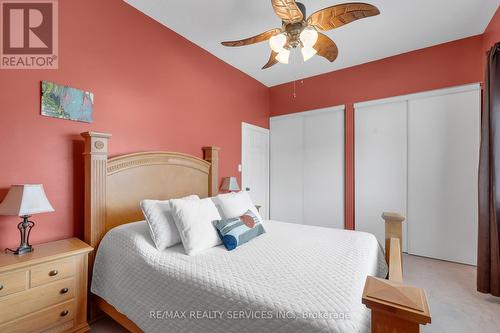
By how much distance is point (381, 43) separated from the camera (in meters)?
2.93

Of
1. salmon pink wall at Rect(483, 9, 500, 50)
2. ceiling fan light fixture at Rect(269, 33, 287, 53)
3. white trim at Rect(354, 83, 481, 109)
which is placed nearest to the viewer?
ceiling fan light fixture at Rect(269, 33, 287, 53)

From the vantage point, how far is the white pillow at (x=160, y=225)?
5.53 ft

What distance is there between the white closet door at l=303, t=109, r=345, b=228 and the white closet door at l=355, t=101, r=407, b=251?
25cm

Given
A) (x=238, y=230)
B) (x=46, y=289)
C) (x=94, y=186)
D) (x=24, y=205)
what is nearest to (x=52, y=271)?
(x=46, y=289)

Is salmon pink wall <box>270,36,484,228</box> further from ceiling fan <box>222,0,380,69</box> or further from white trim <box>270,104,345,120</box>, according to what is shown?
ceiling fan <box>222,0,380,69</box>

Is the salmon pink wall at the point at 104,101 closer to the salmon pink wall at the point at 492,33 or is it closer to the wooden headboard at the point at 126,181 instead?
the wooden headboard at the point at 126,181

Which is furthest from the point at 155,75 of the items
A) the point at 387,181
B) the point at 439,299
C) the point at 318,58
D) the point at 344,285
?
the point at 439,299

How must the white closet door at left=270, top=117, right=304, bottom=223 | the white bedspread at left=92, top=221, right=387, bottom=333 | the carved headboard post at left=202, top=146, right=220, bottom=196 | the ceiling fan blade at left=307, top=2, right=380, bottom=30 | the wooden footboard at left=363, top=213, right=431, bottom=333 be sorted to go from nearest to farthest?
the wooden footboard at left=363, top=213, right=431, bottom=333 → the white bedspread at left=92, top=221, right=387, bottom=333 → the ceiling fan blade at left=307, top=2, right=380, bottom=30 → the carved headboard post at left=202, top=146, right=220, bottom=196 → the white closet door at left=270, top=117, right=304, bottom=223

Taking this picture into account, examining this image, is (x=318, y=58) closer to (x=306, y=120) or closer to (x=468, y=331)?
(x=306, y=120)

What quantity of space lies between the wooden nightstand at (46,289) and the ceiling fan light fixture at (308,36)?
2.23 meters

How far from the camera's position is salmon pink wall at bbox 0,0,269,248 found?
1.64 meters

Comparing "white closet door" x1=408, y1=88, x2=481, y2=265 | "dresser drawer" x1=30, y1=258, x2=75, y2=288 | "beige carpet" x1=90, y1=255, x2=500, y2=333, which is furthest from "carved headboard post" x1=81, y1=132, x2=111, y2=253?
"white closet door" x1=408, y1=88, x2=481, y2=265

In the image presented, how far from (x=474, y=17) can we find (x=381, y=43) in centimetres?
85

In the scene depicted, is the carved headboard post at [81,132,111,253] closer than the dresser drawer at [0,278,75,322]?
No
